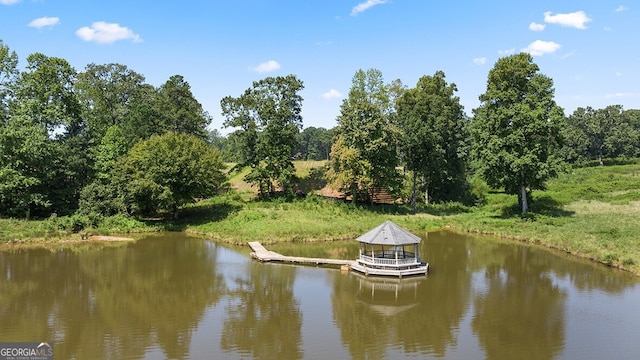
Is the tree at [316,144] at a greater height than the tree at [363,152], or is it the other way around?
the tree at [316,144]

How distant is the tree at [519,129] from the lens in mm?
41625

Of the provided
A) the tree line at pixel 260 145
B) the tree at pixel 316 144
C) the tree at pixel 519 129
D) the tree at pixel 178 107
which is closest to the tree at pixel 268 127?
the tree line at pixel 260 145

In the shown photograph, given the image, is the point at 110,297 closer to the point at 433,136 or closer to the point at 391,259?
the point at 391,259

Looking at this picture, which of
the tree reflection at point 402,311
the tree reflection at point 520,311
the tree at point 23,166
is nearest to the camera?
the tree reflection at point 520,311

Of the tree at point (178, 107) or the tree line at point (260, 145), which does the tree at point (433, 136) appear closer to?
the tree line at point (260, 145)

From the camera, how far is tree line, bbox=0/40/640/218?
42.0 m

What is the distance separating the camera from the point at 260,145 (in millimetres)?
49531

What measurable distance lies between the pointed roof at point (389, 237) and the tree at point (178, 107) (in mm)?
38152

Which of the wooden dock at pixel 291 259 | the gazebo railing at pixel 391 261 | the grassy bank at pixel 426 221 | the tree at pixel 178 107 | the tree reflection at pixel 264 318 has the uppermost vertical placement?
the tree at pixel 178 107

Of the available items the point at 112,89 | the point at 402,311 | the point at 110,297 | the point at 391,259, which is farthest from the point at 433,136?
the point at 112,89

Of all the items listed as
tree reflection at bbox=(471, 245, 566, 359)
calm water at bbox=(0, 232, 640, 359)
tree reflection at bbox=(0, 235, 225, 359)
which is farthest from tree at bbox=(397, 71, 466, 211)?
tree reflection at bbox=(0, 235, 225, 359)

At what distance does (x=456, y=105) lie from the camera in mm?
55062

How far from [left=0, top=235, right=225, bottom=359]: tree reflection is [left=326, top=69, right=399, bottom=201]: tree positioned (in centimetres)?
1754

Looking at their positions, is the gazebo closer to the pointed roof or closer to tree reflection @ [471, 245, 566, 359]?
the pointed roof
